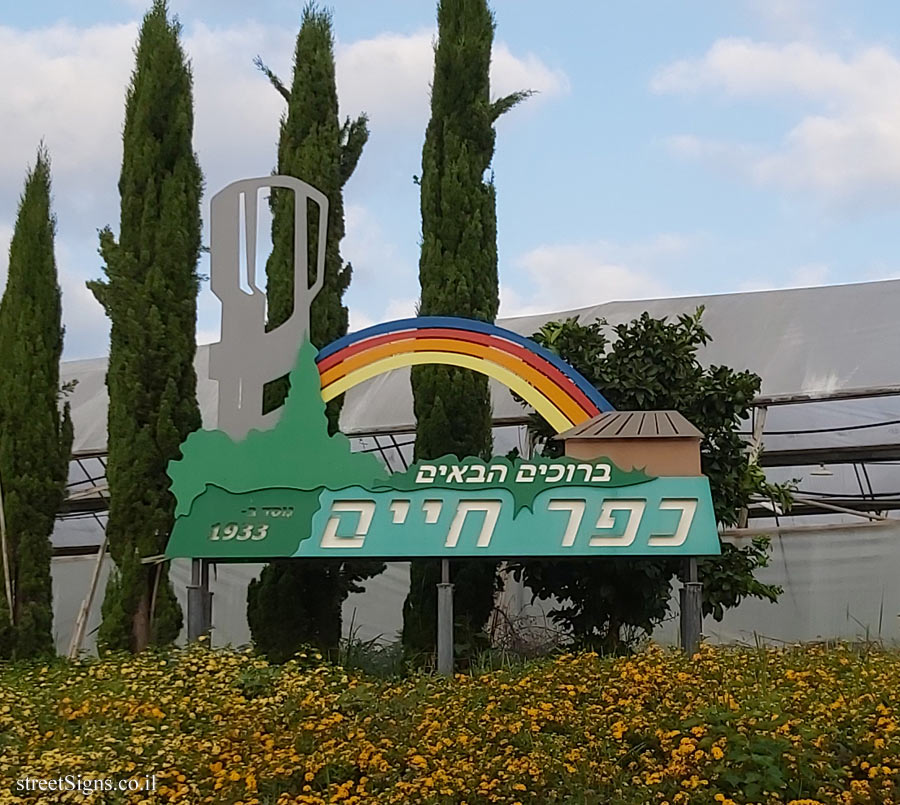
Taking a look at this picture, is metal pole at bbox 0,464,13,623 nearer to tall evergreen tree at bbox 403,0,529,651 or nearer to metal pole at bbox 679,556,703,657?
tall evergreen tree at bbox 403,0,529,651

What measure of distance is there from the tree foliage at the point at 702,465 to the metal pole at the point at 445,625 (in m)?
1.16

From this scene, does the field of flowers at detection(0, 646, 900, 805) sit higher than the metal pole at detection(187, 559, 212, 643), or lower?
lower

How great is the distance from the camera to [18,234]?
11.0 metres

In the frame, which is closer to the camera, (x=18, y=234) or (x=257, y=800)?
(x=257, y=800)

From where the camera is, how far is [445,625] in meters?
8.42

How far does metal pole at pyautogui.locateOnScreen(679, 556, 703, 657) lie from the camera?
331 inches

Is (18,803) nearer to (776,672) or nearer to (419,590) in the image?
(776,672)

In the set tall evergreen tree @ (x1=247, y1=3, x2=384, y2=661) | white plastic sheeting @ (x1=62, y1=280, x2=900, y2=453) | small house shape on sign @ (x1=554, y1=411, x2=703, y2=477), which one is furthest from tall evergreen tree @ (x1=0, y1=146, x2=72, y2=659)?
small house shape on sign @ (x1=554, y1=411, x2=703, y2=477)

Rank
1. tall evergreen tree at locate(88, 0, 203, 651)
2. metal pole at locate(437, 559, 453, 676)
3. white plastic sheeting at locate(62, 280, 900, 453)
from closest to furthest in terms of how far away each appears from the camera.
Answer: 1. metal pole at locate(437, 559, 453, 676)
2. tall evergreen tree at locate(88, 0, 203, 651)
3. white plastic sheeting at locate(62, 280, 900, 453)

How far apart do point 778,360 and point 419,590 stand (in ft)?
17.0

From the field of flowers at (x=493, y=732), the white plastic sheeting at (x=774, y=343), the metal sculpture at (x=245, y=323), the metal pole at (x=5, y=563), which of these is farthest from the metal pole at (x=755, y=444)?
the metal pole at (x=5, y=563)

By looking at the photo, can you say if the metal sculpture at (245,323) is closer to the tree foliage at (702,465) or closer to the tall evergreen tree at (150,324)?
the tall evergreen tree at (150,324)

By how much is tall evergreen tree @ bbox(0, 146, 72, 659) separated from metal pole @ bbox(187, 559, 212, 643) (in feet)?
7.14

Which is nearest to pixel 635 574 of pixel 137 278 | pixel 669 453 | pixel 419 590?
pixel 669 453
